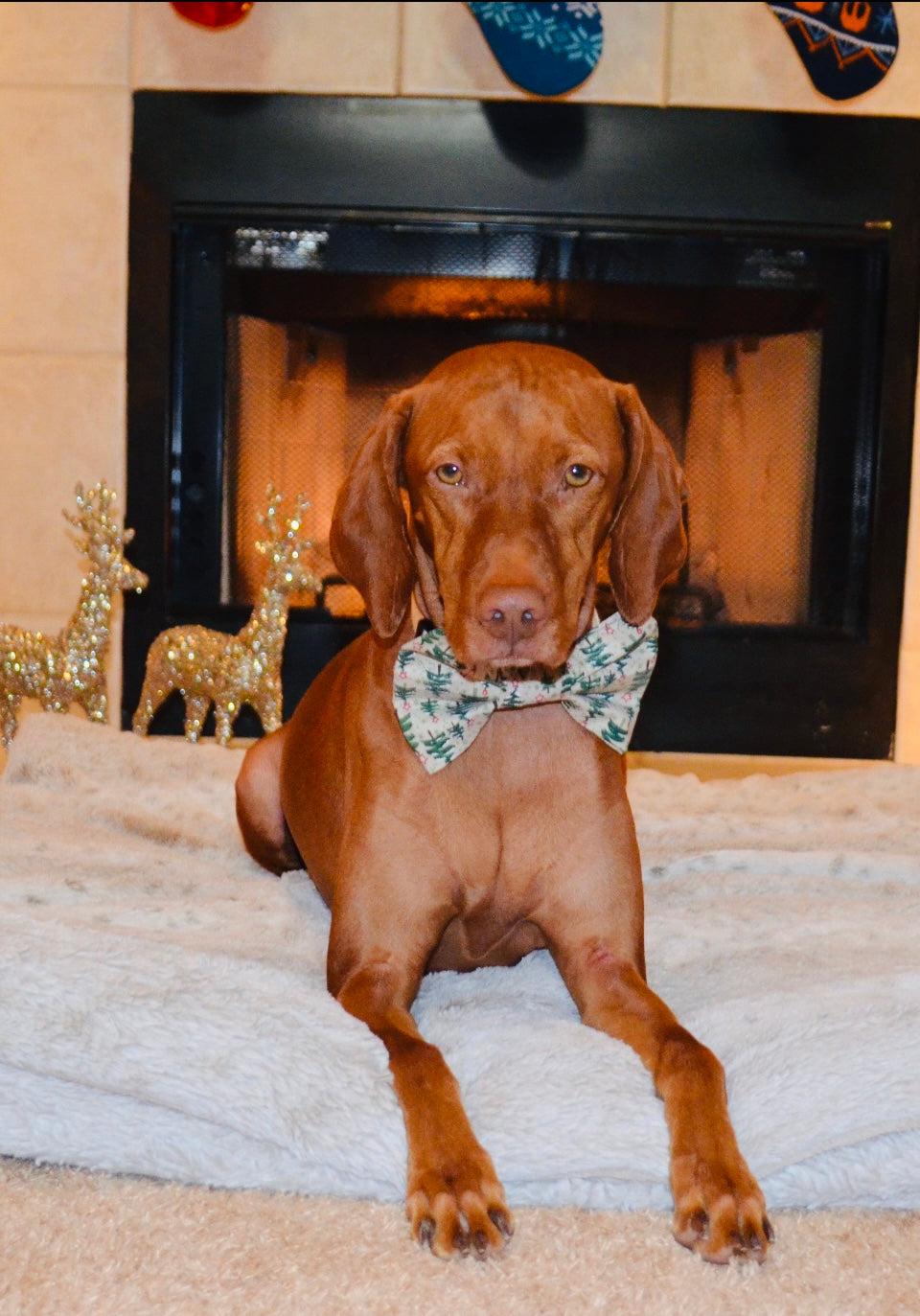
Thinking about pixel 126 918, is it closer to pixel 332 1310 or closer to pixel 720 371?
pixel 332 1310

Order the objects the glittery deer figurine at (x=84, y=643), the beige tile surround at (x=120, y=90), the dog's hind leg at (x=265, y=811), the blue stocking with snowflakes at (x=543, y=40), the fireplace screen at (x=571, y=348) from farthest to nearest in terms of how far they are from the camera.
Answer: the fireplace screen at (x=571, y=348)
the beige tile surround at (x=120, y=90)
the blue stocking with snowflakes at (x=543, y=40)
the glittery deer figurine at (x=84, y=643)
the dog's hind leg at (x=265, y=811)

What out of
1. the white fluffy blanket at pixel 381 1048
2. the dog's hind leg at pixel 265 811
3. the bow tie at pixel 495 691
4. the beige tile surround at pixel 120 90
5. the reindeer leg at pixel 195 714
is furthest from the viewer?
the beige tile surround at pixel 120 90

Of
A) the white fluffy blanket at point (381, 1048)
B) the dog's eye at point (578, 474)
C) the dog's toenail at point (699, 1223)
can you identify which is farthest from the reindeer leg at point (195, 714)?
the dog's toenail at point (699, 1223)

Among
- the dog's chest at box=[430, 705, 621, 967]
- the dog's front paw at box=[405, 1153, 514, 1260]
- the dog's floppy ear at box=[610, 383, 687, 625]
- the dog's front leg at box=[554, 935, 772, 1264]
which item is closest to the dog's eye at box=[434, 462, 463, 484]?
the dog's floppy ear at box=[610, 383, 687, 625]

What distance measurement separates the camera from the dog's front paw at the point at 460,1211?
1284mm

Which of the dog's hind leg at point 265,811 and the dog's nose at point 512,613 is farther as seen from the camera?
the dog's hind leg at point 265,811

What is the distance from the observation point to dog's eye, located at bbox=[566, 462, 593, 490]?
1.66m

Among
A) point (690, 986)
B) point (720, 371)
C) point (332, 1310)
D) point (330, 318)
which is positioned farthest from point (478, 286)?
point (332, 1310)

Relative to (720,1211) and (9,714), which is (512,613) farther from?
(9,714)

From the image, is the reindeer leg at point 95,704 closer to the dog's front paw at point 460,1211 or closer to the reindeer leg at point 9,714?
the reindeer leg at point 9,714

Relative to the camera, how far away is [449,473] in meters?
1.66

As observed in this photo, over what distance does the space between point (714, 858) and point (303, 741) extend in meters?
0.76

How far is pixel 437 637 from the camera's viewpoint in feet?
5.83

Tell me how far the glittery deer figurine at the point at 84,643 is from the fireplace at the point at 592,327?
1.85 feet
